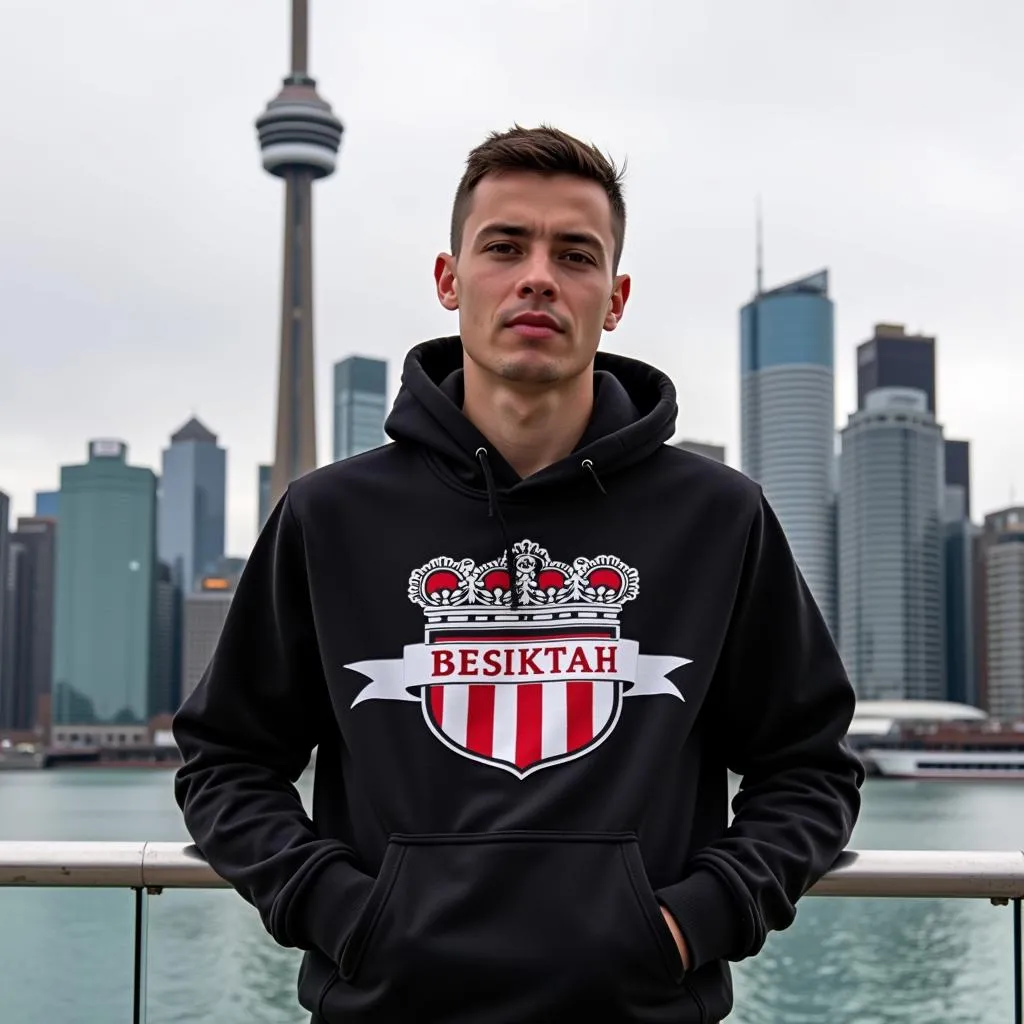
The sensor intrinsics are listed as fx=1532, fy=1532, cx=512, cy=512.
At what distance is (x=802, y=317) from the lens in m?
142

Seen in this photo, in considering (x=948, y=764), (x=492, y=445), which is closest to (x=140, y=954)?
(x=492, y=445)

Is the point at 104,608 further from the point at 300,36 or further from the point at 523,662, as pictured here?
the point at 523,662

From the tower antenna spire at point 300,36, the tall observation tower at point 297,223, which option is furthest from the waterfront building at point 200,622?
the tower antenna spire at point 300,36

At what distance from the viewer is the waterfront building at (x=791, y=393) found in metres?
131

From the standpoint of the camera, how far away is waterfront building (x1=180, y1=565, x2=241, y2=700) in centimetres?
11038

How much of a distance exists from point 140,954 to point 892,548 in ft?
372

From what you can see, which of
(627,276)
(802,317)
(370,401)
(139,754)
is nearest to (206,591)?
(139,754)

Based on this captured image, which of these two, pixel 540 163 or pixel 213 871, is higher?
pixel 540 163

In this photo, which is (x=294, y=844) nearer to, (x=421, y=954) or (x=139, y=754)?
(x=421, y=954)

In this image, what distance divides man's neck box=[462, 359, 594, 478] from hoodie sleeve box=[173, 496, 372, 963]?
31cm

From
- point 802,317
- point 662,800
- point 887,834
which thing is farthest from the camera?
point 802,317

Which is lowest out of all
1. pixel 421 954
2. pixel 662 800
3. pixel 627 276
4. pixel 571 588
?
pixel 421 954

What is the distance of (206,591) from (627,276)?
11724 centimetres

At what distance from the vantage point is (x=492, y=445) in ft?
6.98
